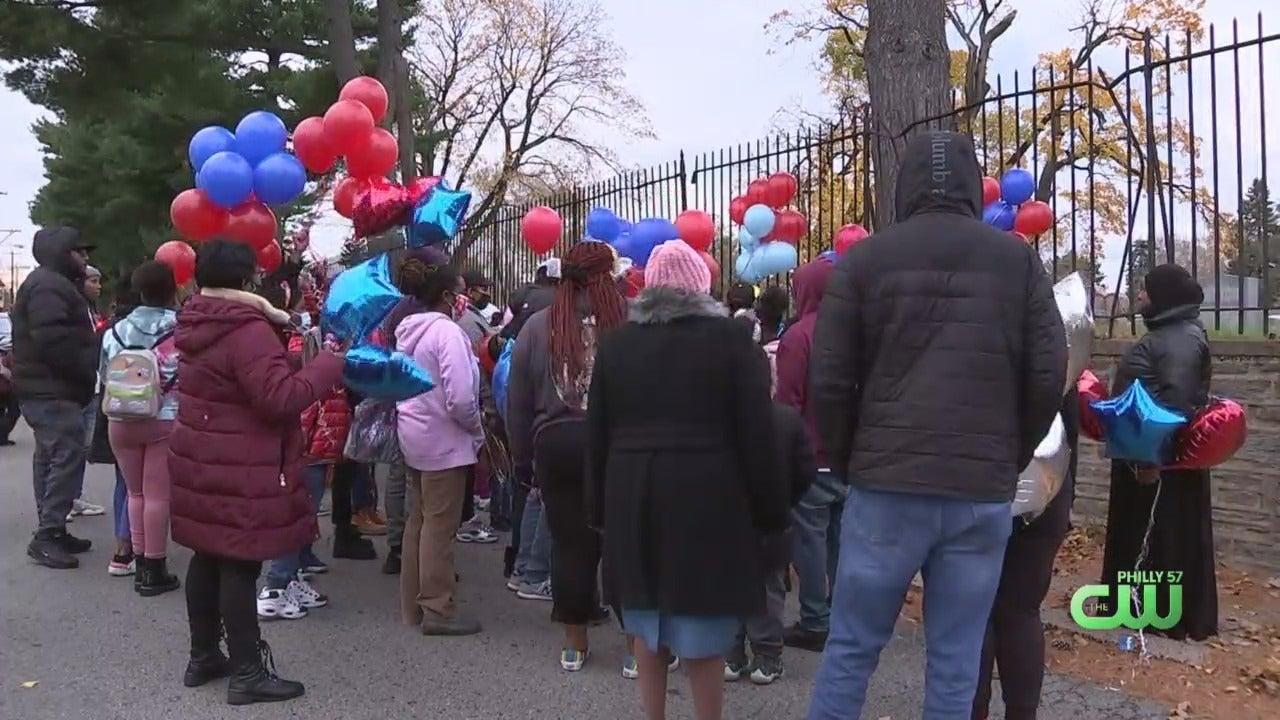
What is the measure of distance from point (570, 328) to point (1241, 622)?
3.50m

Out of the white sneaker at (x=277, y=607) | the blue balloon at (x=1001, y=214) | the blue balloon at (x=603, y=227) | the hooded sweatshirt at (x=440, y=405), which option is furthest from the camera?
the blue balloon at (x=603, y=227)

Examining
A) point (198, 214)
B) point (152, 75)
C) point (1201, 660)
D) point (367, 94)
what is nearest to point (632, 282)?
point (367, 94)

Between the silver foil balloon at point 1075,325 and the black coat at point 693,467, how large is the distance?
0.98 metres

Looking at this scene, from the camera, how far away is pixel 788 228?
776cm

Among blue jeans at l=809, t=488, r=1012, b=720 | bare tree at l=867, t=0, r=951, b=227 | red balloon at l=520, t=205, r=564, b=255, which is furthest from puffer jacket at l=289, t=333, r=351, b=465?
blue jeans at l=809, t=488, r=1012, b=720

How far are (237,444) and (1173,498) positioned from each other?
13.0ft

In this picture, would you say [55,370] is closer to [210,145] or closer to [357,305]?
[210,145]

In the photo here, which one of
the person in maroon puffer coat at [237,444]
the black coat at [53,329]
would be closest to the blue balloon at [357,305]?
the person in maroon puffer coat at [237,444]

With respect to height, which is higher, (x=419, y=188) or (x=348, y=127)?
(x=348, y=127)

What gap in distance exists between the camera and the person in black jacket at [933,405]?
2598mm

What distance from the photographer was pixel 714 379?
3.06 meters

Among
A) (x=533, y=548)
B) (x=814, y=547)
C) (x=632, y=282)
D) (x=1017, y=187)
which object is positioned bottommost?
(x=533, y=548)

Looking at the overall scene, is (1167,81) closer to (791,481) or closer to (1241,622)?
(1241,622)

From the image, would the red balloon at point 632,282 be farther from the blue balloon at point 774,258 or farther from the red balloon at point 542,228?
the blue balloon at point 774,258
